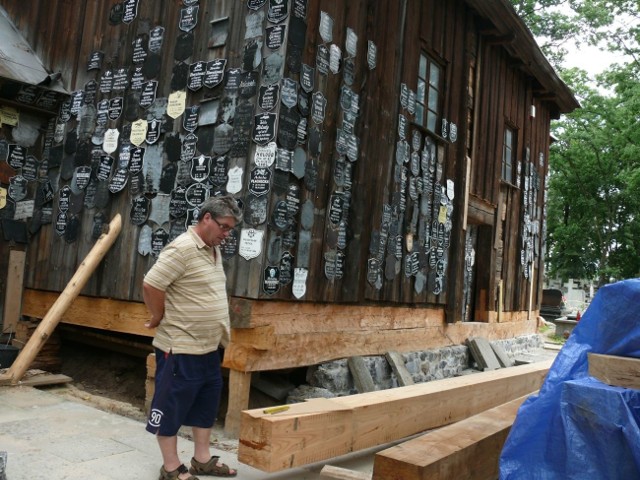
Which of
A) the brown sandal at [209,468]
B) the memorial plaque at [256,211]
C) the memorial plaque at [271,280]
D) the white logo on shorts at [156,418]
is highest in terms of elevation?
the memorial plaque at [256,211]

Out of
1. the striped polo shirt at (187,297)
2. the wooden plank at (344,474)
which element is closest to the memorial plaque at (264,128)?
the striped polo shirt at (187,297)

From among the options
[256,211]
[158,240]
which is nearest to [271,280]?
[256,211]

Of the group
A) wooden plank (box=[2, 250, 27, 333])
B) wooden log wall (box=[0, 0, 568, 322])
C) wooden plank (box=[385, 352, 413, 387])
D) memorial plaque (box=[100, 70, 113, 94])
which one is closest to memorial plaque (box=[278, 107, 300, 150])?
wooden log wall (box=[0, 0, 568, 322])

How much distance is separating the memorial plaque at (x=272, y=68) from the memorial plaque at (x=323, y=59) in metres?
0.52

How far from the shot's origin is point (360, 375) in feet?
20.4

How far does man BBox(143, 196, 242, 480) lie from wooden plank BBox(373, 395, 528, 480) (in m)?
1.24

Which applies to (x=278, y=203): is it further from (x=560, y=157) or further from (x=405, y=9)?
(x=560, y=157)

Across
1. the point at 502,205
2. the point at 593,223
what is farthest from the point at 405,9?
the point at 593,223

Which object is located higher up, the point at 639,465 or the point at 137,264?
the point at 137,264

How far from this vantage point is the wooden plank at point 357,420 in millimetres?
3297

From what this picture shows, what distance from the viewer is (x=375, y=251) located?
6.68 m

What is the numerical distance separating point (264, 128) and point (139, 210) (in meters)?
1.81

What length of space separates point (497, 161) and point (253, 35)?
→ 20.9 ft

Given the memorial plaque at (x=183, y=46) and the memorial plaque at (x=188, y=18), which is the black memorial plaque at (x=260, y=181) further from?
the memorial plaque at (x=188, y=18)
